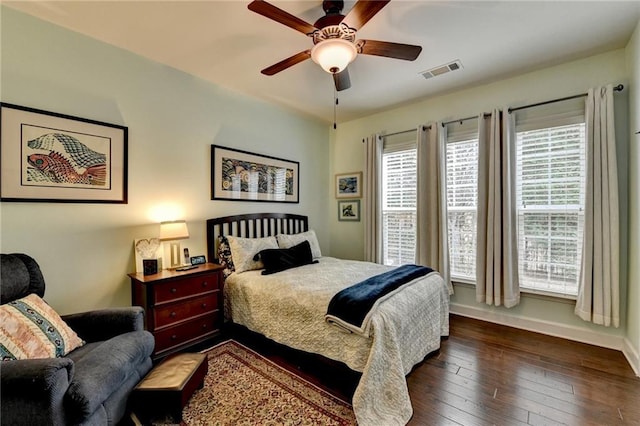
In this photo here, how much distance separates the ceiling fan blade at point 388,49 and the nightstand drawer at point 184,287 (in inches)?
96.1

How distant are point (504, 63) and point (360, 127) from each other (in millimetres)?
2104

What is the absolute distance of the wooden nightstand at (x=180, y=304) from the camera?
2.36 m

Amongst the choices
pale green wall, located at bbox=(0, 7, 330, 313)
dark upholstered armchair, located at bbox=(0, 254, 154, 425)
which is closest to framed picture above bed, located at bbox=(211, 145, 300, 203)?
pale green wall, located at bbox=(0, 7, 330, 313)

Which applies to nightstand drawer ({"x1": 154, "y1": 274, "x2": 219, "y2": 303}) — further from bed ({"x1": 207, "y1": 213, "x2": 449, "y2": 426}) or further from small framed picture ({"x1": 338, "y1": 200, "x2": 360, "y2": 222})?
small framed picture ({"x1": 338, "y1": 200, "x2": 360, "y2": 222})

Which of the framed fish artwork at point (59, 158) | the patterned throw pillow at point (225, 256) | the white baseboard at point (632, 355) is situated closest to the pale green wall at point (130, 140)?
the framed fish artwork at point (59, 158)

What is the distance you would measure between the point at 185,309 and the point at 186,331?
0.21m

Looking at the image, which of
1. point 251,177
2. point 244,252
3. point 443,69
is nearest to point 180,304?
point 244,252

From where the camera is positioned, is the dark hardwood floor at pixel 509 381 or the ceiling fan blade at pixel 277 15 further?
the dark hardwood floor at pixel 509 381

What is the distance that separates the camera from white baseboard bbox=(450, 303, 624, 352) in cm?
270

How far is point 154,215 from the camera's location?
283cm

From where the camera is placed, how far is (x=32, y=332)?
5.14ft

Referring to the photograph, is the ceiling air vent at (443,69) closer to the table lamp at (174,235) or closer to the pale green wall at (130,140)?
the pale green wall at (130,140)

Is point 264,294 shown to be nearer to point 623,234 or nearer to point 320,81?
point 320,81

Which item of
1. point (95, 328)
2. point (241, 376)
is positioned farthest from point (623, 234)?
point (95, 328)
